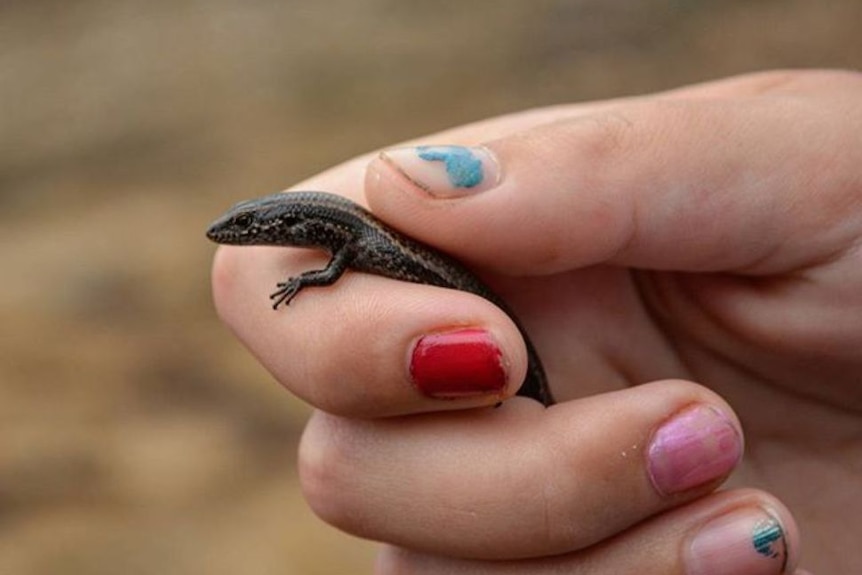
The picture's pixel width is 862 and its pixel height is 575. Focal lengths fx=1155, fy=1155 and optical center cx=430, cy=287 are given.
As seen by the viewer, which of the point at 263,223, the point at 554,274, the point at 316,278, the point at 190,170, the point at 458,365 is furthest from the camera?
the point at 190,170

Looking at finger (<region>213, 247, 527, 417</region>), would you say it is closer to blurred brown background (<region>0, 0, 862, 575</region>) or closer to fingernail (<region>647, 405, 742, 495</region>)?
fingernail (<region>647, 405, 742, 495</region>)

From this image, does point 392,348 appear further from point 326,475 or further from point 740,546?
point 740,546

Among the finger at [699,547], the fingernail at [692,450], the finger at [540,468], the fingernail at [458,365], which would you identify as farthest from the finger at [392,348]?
the finger at [699,547]

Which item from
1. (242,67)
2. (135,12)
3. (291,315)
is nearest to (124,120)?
(242,67)

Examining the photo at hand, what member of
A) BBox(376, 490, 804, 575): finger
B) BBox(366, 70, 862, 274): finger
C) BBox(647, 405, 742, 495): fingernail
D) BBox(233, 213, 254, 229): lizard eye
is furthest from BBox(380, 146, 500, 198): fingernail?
BBox(376, 490, 804, 575): finger

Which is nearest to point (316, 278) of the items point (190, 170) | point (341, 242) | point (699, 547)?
point (341, 242)

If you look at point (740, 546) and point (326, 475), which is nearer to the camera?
point (740, 546)

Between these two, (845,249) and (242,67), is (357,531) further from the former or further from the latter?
(242,67)
